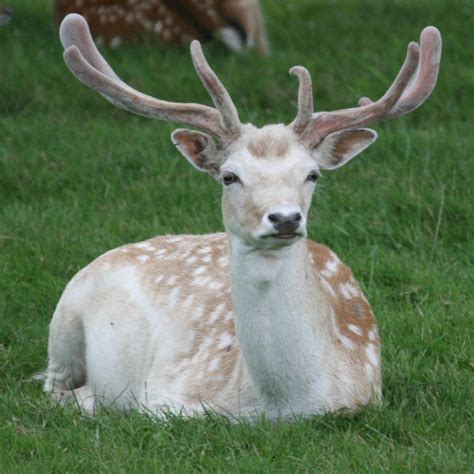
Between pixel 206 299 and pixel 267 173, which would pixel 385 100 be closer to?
pixel 267 173

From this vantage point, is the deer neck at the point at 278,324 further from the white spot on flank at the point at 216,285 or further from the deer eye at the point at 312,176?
the white spot on flank at the point at 216,285

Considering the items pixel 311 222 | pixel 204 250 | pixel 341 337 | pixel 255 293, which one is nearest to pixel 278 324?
pixel 255 293

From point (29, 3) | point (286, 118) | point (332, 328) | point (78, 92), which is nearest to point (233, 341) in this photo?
point (332, 328)

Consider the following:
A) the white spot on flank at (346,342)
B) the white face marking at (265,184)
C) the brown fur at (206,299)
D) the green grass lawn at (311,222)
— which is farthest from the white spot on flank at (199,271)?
the white face marking at (265,184)

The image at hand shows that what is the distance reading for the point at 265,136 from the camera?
15.3ft

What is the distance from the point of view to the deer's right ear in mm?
4820

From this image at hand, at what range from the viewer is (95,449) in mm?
4547

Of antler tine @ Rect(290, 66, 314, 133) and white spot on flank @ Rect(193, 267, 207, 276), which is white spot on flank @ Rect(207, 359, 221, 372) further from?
antler tine @ Rect(290, 66, 314, 133)

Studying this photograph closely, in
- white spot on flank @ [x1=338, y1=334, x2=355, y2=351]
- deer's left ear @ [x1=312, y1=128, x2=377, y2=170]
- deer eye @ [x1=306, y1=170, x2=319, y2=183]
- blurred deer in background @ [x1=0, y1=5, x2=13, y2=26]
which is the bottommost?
white spot on flank @ [x1=338, y1=334, x2=355, y2=351]

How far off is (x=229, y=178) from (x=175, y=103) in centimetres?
33

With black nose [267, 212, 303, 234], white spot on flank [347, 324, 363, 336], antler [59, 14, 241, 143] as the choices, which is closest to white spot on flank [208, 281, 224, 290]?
white spot on flank [347, 324, 363, 336]

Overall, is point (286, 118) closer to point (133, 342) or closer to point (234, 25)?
point (234, 25)

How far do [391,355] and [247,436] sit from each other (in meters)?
1.09

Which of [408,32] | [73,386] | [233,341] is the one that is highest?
[408,32]
